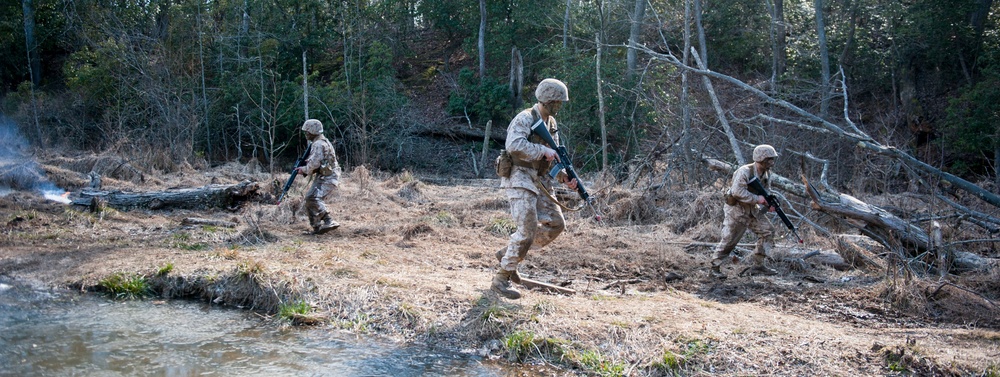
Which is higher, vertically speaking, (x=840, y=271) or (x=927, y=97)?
(x=927, y=97)

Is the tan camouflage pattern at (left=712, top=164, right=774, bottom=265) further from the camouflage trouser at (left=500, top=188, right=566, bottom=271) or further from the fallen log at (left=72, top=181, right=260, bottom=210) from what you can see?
the fallen log at (left=72, top=181, right=260, bottom=210)

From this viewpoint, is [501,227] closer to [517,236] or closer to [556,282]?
[556,282]

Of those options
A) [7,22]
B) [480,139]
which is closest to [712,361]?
[480,139]

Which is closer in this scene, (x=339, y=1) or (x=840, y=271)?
(x=840, y=271)

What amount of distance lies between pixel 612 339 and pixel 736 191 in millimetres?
3351

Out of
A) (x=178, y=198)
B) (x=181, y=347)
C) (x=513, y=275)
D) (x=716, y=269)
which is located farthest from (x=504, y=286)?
(x=178, y=198)

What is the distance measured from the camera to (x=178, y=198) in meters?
12.3

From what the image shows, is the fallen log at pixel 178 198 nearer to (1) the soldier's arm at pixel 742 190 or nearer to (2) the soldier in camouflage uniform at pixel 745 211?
(2) the soldier in camouflage uniform at pixel 745 211

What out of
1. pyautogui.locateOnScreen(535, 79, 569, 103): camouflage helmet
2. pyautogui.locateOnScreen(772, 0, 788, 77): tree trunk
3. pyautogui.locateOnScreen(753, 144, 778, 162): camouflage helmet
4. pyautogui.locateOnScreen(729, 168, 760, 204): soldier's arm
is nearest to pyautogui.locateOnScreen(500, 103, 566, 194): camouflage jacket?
pyautogui.locateOnScreen(535, 79, 569, 103): camouflage helmet

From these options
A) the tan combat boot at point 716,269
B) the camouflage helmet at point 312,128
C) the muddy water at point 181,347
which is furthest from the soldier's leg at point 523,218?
the camouflage helmet at point 312,128

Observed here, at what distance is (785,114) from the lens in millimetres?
22297

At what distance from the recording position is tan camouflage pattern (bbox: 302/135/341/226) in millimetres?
10445

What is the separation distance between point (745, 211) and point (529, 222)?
322 centimetres

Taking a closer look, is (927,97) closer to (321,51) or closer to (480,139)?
(480,139)
